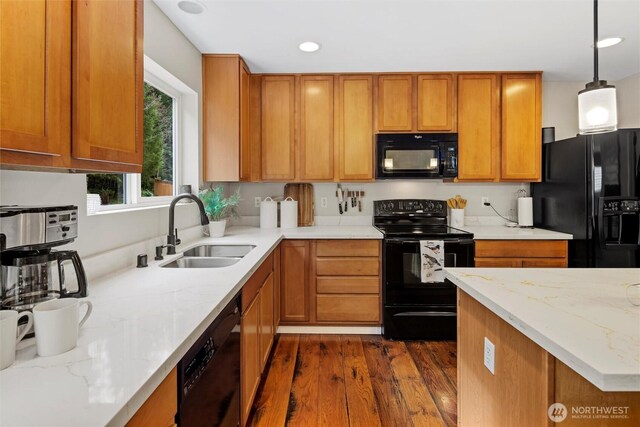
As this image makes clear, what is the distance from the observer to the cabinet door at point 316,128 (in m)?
3.41

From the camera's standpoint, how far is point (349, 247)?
3111 millimetres

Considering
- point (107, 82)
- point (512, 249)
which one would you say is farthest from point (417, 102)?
point (107, 82)

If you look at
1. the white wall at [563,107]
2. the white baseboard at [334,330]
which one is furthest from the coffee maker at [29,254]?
the white wall at [563,107]

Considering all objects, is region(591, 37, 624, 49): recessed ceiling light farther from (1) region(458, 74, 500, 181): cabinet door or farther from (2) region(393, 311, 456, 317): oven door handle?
(2) region(393, 311, 456, 317): oven door handle

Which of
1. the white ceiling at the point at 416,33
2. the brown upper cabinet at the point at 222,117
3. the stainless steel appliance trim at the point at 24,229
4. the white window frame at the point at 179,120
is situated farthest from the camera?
the brown upper cabinet at the point at 222,117

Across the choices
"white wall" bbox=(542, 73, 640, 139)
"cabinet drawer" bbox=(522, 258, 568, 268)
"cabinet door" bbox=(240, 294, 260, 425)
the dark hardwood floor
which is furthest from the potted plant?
"white wall" bbox=(542, 73, 640, 139)

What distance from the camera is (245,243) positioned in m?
2.60

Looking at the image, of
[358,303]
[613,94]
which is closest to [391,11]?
[613,94]

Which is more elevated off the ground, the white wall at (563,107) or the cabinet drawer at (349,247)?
the white wall at (563,107)

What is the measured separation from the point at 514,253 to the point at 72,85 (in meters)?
3.22

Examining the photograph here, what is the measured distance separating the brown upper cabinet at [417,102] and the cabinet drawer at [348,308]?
1.61 metres

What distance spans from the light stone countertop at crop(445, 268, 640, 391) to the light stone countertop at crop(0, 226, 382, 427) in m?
0.90

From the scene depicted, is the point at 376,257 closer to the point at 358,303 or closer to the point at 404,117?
the point at 358,303

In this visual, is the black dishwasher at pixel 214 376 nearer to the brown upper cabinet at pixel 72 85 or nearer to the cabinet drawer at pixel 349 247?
the brown upper cabinet at pixel 72 85
